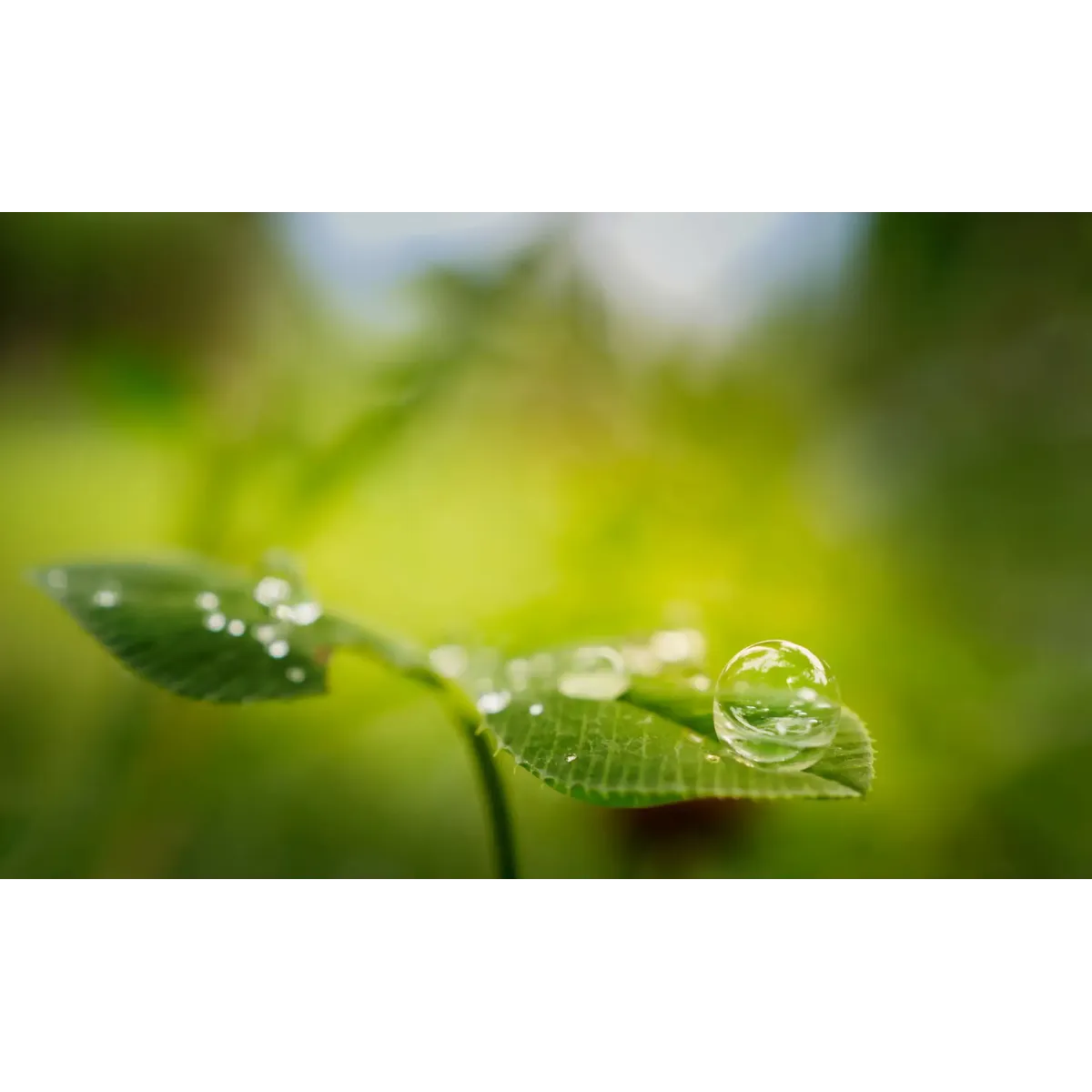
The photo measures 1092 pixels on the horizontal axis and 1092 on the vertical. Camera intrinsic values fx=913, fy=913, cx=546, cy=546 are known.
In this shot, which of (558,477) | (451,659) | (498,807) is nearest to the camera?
(498,807)

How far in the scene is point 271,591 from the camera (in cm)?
67

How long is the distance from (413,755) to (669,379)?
2.33 ft

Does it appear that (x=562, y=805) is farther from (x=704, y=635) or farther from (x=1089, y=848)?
(x=1089, y=848)

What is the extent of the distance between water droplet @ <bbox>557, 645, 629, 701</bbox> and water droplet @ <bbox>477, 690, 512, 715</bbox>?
0.04 m

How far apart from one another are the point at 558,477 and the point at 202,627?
914 millimetres

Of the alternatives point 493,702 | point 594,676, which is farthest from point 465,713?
point 594,676

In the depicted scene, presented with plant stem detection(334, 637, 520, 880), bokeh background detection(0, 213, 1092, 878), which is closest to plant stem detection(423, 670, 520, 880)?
Answer: plant stem detection(334, 637, 520, 880)

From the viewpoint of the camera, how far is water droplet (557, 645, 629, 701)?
1.98 feet

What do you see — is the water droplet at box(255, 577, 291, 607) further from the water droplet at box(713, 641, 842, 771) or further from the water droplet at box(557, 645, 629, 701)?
the water droplet at box(713, 641, 842, 771)

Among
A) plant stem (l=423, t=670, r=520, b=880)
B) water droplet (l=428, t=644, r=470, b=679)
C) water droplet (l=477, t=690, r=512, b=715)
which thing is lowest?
plant stem (l=423, t=670, r=520, b=880)

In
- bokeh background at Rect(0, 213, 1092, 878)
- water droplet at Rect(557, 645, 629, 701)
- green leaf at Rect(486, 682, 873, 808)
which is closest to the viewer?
green leaf at Rect(486, 682, 873, 808)

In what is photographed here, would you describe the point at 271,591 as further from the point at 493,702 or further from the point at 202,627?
the point at 493,702

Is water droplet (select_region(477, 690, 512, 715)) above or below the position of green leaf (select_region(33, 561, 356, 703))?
below

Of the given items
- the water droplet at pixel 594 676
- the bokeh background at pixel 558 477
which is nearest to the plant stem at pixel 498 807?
the water droplet at pixel 594 676
